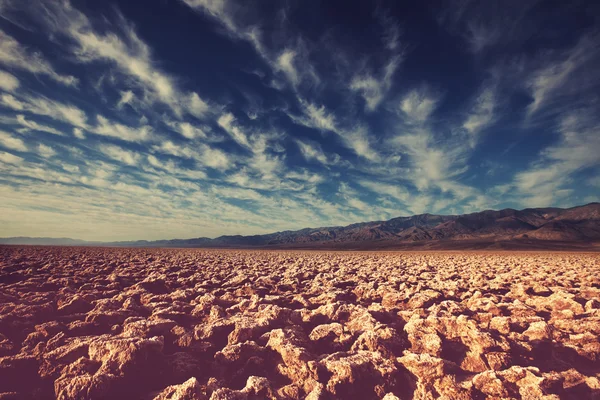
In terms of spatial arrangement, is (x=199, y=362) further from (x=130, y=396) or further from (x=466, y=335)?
(x=466, y=335)

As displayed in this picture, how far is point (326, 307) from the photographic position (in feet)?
14.7

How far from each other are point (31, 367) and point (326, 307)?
3498mm

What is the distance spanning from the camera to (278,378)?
2.68 meters

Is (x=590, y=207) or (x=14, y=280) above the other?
(x=590, y=207)

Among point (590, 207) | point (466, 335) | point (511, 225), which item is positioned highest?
point (590, 207)

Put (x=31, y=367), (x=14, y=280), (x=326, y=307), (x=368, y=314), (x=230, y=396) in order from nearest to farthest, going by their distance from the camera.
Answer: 1. (x=230, y=396)
2. (x=31, y=367)
3. (x=368, y=314)
4. (x=326, y=307)
5. (x=14, y=280)

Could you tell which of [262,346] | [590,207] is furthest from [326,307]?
[590,207]

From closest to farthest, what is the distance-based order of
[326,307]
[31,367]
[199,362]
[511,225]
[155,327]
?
1. [31,367]
2. [199,362]
3. [155,327]
4. [326,307]
5. [511,225]

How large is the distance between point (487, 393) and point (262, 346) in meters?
2.15

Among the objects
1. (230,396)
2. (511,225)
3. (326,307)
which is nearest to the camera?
(230,396)

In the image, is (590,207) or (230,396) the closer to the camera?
(230,396)

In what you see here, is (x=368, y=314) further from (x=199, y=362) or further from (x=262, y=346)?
(x=199, y=362)

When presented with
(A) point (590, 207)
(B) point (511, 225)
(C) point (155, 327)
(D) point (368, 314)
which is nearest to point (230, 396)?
(C) point (155, 327)

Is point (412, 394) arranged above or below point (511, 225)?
below
